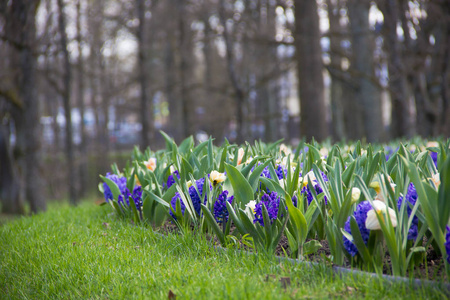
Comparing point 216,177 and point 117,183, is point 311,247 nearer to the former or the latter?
point 216,177

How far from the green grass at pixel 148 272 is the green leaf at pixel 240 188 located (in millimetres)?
329

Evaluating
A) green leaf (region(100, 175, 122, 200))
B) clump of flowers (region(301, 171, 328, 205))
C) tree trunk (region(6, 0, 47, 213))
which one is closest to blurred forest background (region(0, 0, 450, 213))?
tree trunk (region(6, 0, 47, 213))

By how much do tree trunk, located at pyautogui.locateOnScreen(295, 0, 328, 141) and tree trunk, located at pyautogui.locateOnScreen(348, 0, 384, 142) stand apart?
8.23ft

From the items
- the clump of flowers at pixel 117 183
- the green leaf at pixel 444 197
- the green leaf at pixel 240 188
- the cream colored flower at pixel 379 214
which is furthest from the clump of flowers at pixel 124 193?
the green leaf at pixel 444 197

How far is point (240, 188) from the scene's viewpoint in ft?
8.16

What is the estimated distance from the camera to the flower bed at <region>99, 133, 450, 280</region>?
1844 millimetres

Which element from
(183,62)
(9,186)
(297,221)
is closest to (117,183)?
(297,221)

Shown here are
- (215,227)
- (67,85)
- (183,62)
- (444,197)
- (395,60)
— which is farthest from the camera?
(183,62)

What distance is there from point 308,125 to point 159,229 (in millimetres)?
4669

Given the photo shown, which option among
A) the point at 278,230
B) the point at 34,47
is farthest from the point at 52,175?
the point at 278,230

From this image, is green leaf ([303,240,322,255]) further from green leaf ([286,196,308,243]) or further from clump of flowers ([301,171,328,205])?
clump of flowers ([301,171,328,205])

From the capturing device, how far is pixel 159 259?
7.70 feet

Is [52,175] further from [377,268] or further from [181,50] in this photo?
[377,268]

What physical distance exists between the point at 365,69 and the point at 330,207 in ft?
28.8
